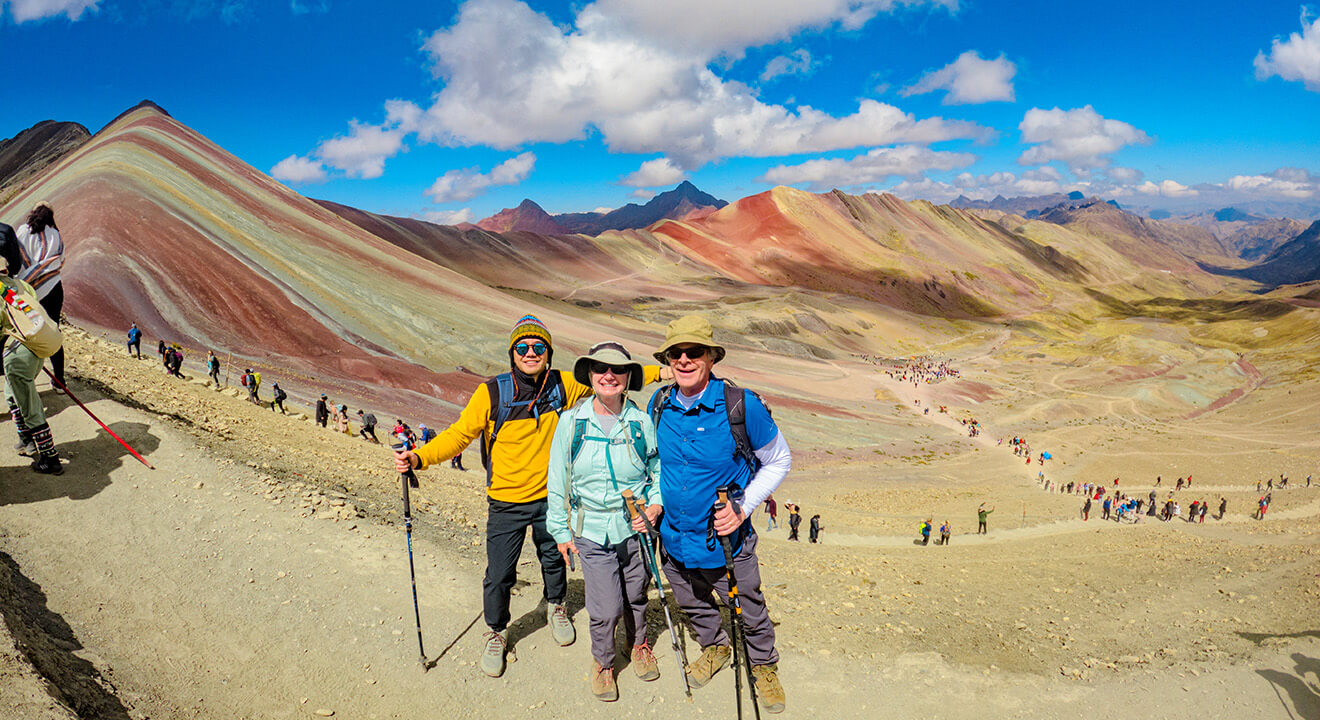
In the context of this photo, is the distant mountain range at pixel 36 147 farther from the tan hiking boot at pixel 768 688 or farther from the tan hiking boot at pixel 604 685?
the tan hiking boot at pixel 768 688

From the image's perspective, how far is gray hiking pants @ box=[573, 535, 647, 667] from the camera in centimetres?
486

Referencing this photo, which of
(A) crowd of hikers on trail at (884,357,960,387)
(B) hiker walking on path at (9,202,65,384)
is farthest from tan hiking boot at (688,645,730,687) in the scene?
(A) crowd of hikers on trail at (884,357,960,387)

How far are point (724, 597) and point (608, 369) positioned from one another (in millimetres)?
2296

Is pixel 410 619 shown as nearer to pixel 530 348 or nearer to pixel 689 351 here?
pixel 530 348

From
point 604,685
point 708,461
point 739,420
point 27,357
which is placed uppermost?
point 739,420

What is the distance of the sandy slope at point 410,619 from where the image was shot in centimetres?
507

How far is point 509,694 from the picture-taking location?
17.0ft

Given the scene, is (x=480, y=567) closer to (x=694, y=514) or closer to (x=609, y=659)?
(x=609, y=659)

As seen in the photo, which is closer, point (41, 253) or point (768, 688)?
point (768, 688)

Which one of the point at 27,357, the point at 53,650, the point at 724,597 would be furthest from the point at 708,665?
the point at 27,357

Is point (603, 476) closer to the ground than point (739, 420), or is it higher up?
closer to the ground

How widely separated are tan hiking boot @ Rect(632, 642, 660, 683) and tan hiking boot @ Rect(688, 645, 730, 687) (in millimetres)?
330

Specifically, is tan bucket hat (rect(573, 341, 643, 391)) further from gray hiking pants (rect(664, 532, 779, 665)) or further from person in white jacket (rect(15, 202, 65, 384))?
person in white jacket (rect(15, 202, 65, 384))

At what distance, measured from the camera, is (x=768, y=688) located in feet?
17.0
